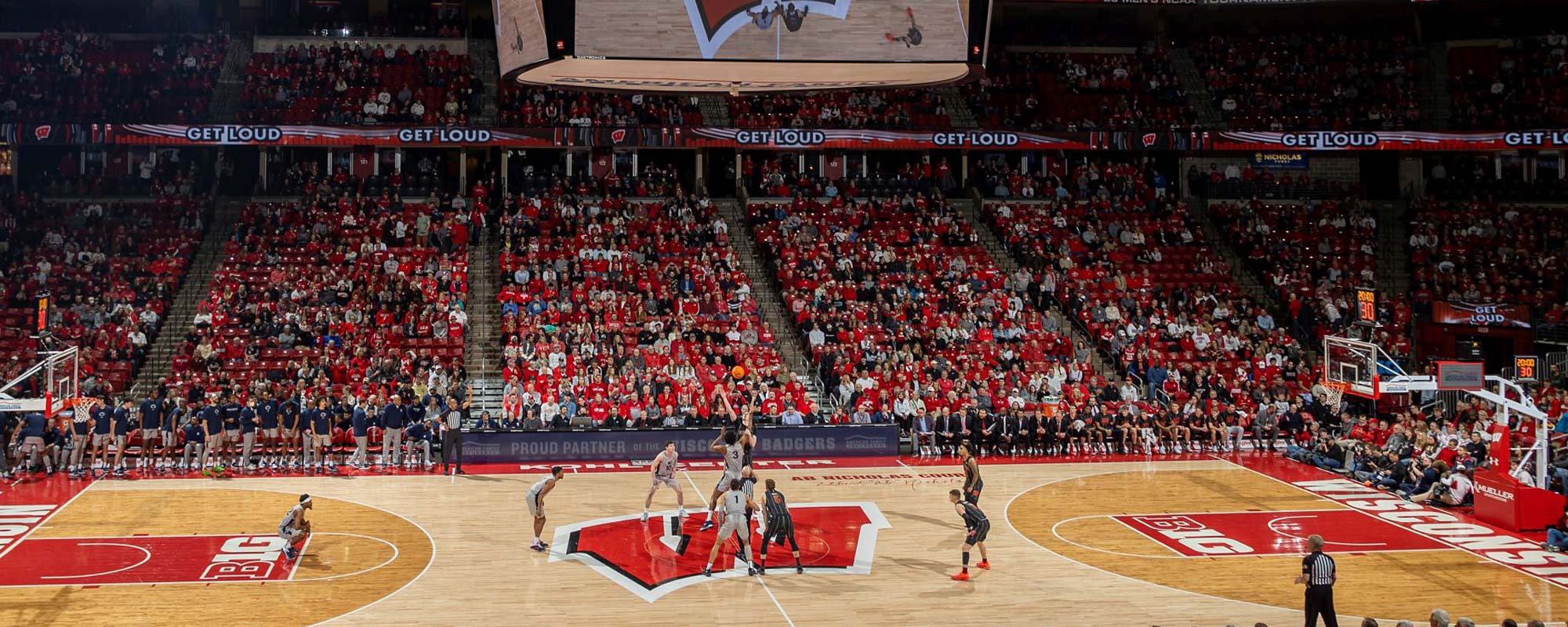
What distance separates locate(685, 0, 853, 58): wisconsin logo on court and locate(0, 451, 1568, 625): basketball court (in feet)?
22.9

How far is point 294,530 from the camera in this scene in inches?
696

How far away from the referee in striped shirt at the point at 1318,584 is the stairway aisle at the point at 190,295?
2476cm

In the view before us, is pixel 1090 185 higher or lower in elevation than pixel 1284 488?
higher

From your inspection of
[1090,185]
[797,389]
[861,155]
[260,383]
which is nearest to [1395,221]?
[1090,185]

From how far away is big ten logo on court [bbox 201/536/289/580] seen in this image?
16.9 metres

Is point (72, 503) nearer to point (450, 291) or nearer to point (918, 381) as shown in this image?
point (450, 291)

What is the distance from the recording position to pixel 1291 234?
3838cm

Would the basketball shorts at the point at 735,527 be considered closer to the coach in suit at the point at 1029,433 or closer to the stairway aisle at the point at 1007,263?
the coach in suit at the point at 1029,433

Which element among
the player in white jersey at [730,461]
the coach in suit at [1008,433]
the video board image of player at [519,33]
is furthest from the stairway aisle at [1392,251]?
the video board image of player at [519,33]

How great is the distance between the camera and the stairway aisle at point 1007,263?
32.4m

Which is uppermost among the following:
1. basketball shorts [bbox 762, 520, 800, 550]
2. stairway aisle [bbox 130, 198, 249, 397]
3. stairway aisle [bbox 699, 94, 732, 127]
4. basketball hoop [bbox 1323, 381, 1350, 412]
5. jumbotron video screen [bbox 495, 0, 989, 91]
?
stairway aisle [bbox 699, 94, 732, 127]

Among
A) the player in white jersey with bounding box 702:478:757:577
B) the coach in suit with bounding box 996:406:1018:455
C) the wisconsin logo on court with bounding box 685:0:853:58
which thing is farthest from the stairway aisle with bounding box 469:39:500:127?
the player in white jersey with bounding box 702:478:757:577

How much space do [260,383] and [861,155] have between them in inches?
857

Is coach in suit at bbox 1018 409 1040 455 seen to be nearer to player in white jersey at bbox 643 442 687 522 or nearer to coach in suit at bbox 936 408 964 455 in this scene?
coach in suit at bbox 936 408 964 455
